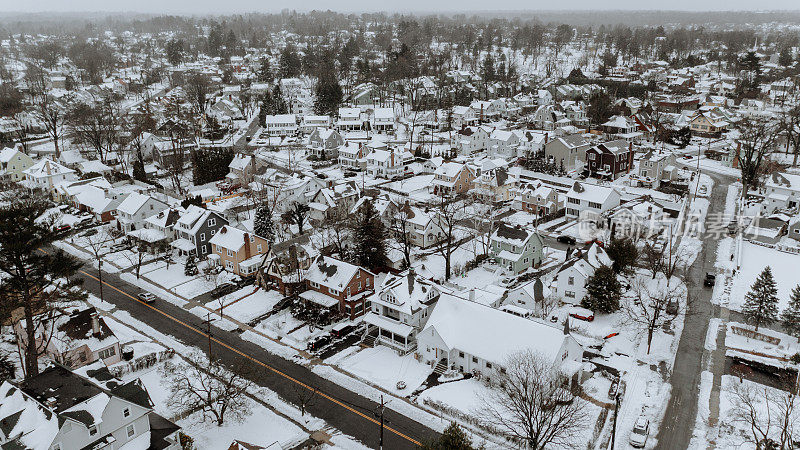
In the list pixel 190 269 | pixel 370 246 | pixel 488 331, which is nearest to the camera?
pixel 488 331

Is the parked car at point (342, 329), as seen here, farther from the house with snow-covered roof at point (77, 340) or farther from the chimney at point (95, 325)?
the chimney at point (95, 325)

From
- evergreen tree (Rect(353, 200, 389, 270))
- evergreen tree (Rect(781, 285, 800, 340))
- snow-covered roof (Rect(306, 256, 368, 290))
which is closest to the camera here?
evergreen tree (Rect(781, 285, 800, 340))

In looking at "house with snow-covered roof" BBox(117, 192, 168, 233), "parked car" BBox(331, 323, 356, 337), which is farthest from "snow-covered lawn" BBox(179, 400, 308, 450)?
"house with snow-covered roof" BBox(117, 192, 168, 233)

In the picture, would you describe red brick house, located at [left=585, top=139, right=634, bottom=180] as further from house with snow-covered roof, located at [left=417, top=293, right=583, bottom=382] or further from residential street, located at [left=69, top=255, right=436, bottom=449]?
residential street, located at [left=69, top=255, right=436, bottom=449]

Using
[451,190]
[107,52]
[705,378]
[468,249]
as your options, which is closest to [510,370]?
[705,378]

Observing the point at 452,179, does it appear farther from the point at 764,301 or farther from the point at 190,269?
the point at 764,301

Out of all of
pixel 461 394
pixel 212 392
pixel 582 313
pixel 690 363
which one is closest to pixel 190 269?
pixel 212 392

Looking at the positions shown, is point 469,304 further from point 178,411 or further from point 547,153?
point 547,153
